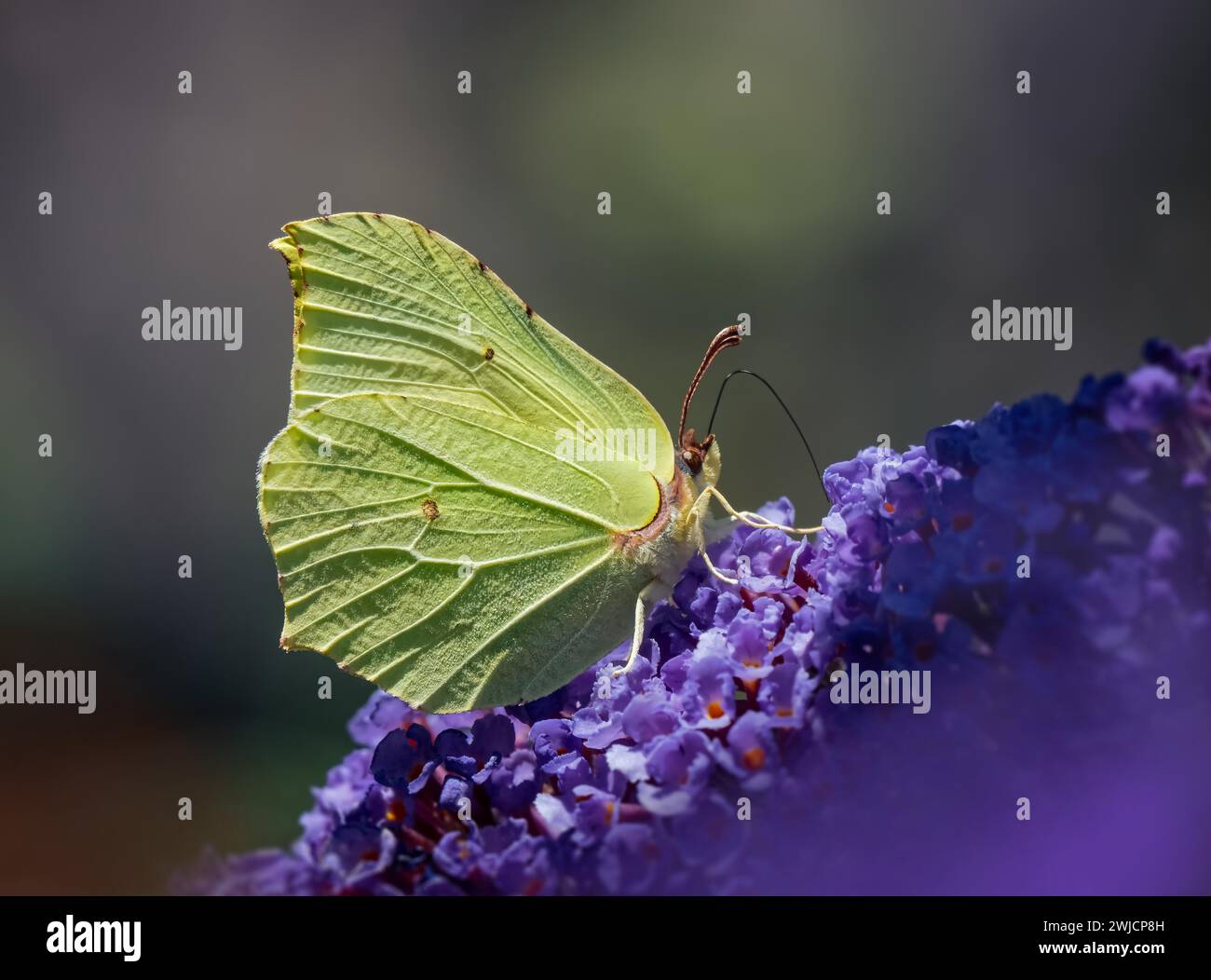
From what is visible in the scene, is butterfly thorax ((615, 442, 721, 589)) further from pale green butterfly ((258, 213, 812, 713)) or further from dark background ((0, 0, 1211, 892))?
dark background ((0, 0, 1211, 892))

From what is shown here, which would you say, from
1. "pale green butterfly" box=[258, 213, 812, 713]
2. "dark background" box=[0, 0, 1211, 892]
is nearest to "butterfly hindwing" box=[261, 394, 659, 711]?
"pale green butterfly" box=[258, 213, 812, 713]

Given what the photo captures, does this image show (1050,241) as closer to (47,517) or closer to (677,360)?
(677,360)

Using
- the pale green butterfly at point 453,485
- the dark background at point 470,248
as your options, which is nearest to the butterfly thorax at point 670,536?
the pale green butterfly at point 453,485

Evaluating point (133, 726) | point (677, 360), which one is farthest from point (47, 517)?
point (677, 360)

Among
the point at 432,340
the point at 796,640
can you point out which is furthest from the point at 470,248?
the point at 796,640

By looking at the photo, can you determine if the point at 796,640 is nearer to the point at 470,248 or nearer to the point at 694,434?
the point at 694,434

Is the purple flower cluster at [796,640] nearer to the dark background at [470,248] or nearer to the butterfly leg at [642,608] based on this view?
the butterfly leg at [642,608]
